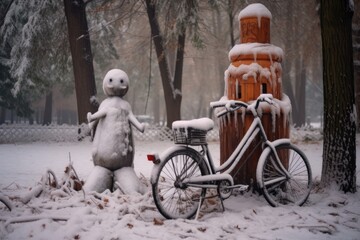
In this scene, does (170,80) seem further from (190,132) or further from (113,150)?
(190,132)

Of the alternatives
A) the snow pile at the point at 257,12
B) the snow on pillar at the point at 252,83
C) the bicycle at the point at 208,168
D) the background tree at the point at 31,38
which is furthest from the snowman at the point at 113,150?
the background tree at the point at 31,38

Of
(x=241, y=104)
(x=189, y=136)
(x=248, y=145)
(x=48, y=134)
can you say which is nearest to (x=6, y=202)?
(x=189, y=136)

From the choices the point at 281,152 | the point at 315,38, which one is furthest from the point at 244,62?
the point at 315,38

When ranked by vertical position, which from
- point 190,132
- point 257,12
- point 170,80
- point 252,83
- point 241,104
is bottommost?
point 190,132

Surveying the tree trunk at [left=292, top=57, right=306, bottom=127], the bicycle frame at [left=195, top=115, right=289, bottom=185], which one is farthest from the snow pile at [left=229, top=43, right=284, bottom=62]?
the tree trunk at [left=292, top=57, right=306, bottom=127]

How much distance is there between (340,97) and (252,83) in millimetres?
1297

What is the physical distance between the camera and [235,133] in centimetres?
495

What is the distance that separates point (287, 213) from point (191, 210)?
3.69 ft

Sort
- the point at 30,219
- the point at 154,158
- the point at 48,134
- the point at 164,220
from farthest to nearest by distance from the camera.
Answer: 1. the point at 48,134
2. the point at 164,220
3. the point at 154,158
4. the point at 30,219

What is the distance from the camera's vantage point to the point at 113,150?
16.0ft

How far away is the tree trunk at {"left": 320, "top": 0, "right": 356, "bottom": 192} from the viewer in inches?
203

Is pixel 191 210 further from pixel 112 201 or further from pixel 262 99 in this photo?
pixel 262 99

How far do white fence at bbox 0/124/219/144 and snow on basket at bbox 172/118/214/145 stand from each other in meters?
11.2

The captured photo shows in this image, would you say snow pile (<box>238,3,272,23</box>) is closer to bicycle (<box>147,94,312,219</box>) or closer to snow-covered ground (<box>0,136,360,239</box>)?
bicycle (<box>147,94,312,219</box>)
